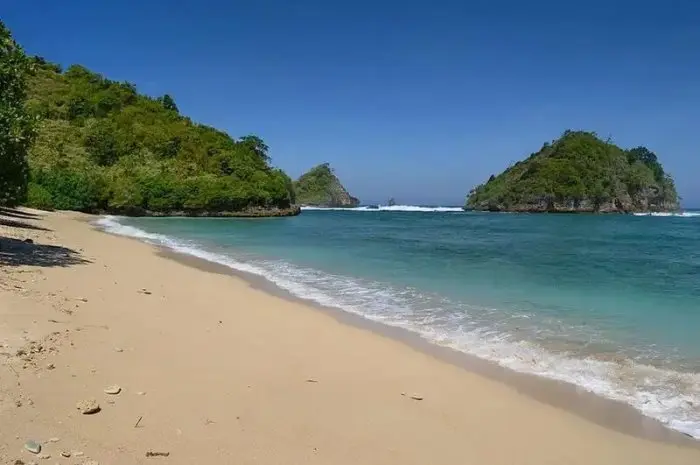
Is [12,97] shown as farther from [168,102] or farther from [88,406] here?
[168,102]

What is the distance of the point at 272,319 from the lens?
9.14 metres

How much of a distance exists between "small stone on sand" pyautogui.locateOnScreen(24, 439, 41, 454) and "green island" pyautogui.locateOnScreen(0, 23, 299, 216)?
168 ft

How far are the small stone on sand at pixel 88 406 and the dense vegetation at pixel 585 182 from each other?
137 m

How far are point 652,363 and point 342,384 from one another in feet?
15.5

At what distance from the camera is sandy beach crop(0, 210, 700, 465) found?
13.1ft

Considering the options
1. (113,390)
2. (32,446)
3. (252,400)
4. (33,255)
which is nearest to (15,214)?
(33,255)

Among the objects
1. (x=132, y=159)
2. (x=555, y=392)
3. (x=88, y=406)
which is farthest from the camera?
(x=132, y=159)

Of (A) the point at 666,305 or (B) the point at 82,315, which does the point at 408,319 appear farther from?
(A) the point at 666,305

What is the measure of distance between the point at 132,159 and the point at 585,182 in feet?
349

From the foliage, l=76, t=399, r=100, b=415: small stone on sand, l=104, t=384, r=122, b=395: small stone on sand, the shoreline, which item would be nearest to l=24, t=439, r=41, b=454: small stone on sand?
l=76, t=399, r=100, b=415: small stone on sand

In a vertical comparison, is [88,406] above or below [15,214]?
below

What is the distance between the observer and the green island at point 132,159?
6272 cm

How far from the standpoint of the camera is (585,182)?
132000 mm

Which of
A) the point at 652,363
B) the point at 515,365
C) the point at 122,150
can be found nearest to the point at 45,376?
the point at 515,365
